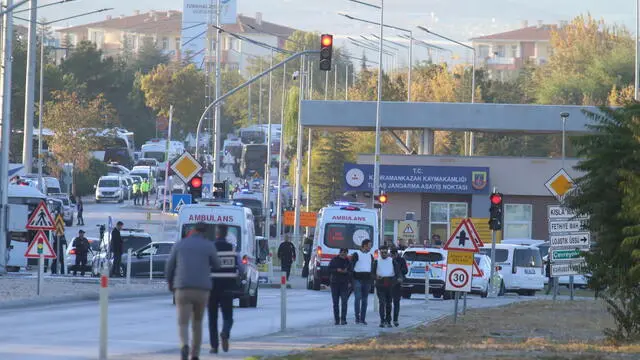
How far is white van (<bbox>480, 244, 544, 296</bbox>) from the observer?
154 ft

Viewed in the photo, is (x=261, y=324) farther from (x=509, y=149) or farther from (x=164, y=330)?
(x=509, y=149)

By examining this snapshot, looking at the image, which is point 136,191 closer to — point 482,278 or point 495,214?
point 482,278

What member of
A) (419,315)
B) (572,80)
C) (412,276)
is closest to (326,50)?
(412,276)

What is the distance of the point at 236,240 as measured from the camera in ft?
103

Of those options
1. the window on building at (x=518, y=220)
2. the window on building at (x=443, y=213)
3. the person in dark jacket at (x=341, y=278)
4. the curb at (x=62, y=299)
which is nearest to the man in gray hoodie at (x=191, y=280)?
the person in dark jacket at (x=341, y=278)

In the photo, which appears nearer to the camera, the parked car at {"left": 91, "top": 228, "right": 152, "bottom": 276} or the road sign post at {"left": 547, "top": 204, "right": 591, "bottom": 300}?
the road sign post at {"left": 547, "top": 204, "right": 591, "bottom": 300}

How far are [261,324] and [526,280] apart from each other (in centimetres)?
2274

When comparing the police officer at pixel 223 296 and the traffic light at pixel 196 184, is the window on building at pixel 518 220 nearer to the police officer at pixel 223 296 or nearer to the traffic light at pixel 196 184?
the traffic light at pixel 196 184

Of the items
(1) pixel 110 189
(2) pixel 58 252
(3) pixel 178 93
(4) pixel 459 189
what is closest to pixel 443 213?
(4) pixel 459 189

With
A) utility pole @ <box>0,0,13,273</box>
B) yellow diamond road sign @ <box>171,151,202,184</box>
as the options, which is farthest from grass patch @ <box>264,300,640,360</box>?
utility pole @ <box>0,0,13,273</box>

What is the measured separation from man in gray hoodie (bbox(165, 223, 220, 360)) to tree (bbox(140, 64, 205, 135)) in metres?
121

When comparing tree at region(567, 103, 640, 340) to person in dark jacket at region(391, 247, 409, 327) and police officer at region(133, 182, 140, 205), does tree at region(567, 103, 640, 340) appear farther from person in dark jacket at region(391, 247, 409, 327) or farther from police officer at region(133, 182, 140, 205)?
police officer at region(133, 182, 140, 205)

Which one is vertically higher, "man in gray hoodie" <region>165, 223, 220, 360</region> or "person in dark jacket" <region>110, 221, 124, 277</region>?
"man in gray hoodie" <region>165, 223, 220, 360</region>

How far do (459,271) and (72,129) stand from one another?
75.7 m
